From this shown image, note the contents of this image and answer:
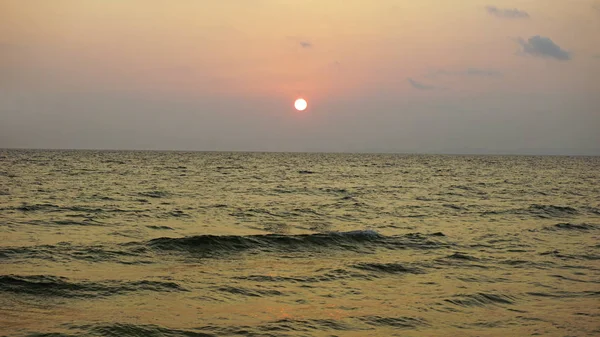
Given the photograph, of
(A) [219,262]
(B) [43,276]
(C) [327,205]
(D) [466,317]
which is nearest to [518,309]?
(D) [466,317]

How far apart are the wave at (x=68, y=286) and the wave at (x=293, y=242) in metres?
4.61

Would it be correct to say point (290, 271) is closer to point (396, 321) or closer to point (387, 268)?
point (387, 268)

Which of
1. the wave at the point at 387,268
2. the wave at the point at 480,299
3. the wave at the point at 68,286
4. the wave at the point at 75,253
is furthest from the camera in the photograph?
the wave at the point at 75,253

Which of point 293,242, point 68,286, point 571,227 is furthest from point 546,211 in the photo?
point 68,286

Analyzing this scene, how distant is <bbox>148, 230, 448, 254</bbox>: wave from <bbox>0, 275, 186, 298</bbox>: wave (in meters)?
4.61

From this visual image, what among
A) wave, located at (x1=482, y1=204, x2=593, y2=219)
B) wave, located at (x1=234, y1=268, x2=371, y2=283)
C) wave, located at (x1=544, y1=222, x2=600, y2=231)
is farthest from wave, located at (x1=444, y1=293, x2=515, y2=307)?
wave, located at (x1=482, y1=204, x2=593, y2=219)

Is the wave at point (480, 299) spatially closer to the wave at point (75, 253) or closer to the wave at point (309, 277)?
the wave at point (309, 277)

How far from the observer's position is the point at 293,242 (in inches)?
763

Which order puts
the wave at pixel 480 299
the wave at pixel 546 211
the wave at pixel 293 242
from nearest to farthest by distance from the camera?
the wave at pixel 480 299 < the wave at pixel 293 242 < the wave at pixel 546 211

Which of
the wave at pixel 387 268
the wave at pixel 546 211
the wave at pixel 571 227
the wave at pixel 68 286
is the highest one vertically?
the wave at pixel 546 211

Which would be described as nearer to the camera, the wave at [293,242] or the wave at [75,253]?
the wave at [75,253]

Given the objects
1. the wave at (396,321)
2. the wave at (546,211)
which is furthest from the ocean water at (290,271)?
the wave at (546,211)

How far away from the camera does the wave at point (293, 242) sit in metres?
18.2

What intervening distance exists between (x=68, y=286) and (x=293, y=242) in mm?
8539
